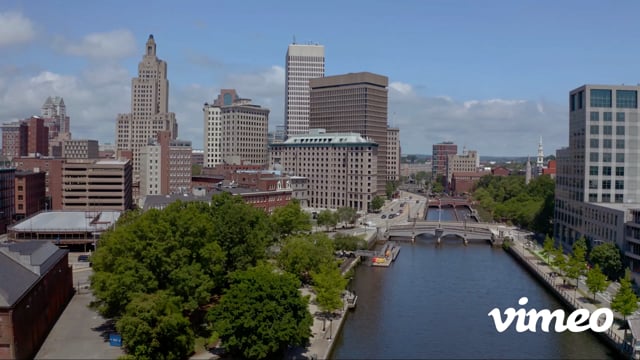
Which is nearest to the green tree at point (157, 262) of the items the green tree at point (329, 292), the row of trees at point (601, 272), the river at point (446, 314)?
the green tree at point (329, 292)

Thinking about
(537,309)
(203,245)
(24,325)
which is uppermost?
(203,245)

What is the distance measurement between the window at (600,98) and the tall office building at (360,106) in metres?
96.2

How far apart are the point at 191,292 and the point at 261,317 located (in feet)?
26.4

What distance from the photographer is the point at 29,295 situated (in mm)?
44969

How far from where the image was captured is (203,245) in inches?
2157

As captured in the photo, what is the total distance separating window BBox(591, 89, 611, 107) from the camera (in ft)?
306

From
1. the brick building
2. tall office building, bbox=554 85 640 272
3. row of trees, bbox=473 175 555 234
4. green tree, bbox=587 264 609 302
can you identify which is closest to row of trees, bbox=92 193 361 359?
green tree, bbox=587 264 609 302

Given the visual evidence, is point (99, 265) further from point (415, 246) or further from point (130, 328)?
point (415, 246)

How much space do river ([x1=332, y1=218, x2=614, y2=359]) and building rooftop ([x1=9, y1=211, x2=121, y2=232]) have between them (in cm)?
3802

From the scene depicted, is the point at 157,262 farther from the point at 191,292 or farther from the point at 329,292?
the point at 329,292

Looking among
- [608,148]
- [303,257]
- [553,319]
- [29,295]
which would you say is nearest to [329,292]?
[303,257]

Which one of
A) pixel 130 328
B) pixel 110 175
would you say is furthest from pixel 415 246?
pixel 130 328

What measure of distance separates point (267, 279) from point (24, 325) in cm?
1682

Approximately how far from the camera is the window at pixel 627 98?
92625 mm
